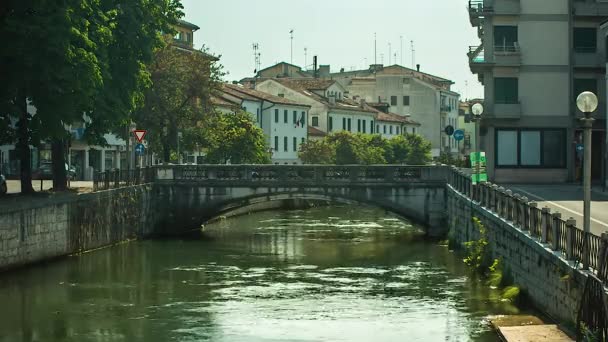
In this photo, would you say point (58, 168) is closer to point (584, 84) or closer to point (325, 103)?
point (584, 84)

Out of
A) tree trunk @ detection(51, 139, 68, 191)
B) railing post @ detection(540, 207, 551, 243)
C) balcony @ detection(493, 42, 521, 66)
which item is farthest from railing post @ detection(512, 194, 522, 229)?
balcony @ detection(493, 42, 521, 66)

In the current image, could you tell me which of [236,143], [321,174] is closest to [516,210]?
[321,174]

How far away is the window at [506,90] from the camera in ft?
201

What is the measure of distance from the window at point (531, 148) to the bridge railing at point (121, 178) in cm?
1827

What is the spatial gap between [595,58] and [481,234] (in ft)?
74.2

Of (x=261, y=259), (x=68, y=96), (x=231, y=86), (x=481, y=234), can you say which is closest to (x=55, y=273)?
(x=68, y=96)

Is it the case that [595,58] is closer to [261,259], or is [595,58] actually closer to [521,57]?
[521,57]

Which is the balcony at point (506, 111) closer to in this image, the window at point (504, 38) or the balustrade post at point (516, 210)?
the window at point (504, 38)

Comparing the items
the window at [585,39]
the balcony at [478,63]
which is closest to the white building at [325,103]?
the balcony at [478,63]

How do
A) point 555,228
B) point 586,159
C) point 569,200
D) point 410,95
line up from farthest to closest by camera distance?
1. point 410,95
2. point 569,200
3. point 555,228
4. point 586,159

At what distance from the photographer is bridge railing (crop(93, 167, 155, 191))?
53250 mm

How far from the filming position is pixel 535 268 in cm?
2948

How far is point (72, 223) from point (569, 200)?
64.1 feet

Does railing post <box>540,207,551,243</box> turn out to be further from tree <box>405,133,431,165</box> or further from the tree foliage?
tree <box>405,133,431,165</box>
